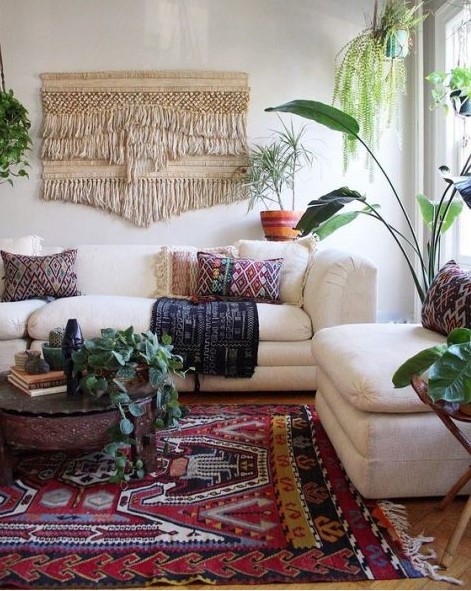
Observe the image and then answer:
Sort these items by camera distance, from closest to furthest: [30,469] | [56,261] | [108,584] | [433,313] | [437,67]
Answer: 1. [108,584]
2. [30,469]
3. [433,313]
4. [56,261]
5. [437,67]

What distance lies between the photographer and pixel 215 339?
9.49 ft

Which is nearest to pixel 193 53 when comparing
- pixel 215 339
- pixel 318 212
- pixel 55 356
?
pixel 318 212

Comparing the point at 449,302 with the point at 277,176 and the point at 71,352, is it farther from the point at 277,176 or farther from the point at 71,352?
the point at 277,176

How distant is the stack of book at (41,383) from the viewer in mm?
1957

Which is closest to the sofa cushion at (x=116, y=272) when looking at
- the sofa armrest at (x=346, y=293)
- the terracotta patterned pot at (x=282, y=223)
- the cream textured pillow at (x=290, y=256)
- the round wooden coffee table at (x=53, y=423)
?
the cream textured pillow at (x=290, y=256)

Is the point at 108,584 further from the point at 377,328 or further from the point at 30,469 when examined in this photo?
the point at 377,328

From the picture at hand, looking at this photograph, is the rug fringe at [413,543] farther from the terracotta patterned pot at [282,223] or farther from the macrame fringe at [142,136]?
the macrame fringe at [142,136]

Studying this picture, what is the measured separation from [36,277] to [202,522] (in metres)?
2.14

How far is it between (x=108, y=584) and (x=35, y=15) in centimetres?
394

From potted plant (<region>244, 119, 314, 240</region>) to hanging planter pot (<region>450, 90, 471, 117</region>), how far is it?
1.10 metres

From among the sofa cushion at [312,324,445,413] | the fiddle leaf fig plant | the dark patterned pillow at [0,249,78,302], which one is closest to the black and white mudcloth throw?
the sofa cushion at [312,324,445,413]

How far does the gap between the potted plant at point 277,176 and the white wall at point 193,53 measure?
4.5 inches

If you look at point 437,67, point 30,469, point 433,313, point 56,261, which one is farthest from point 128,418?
point 437,67

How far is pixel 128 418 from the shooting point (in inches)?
74.6
